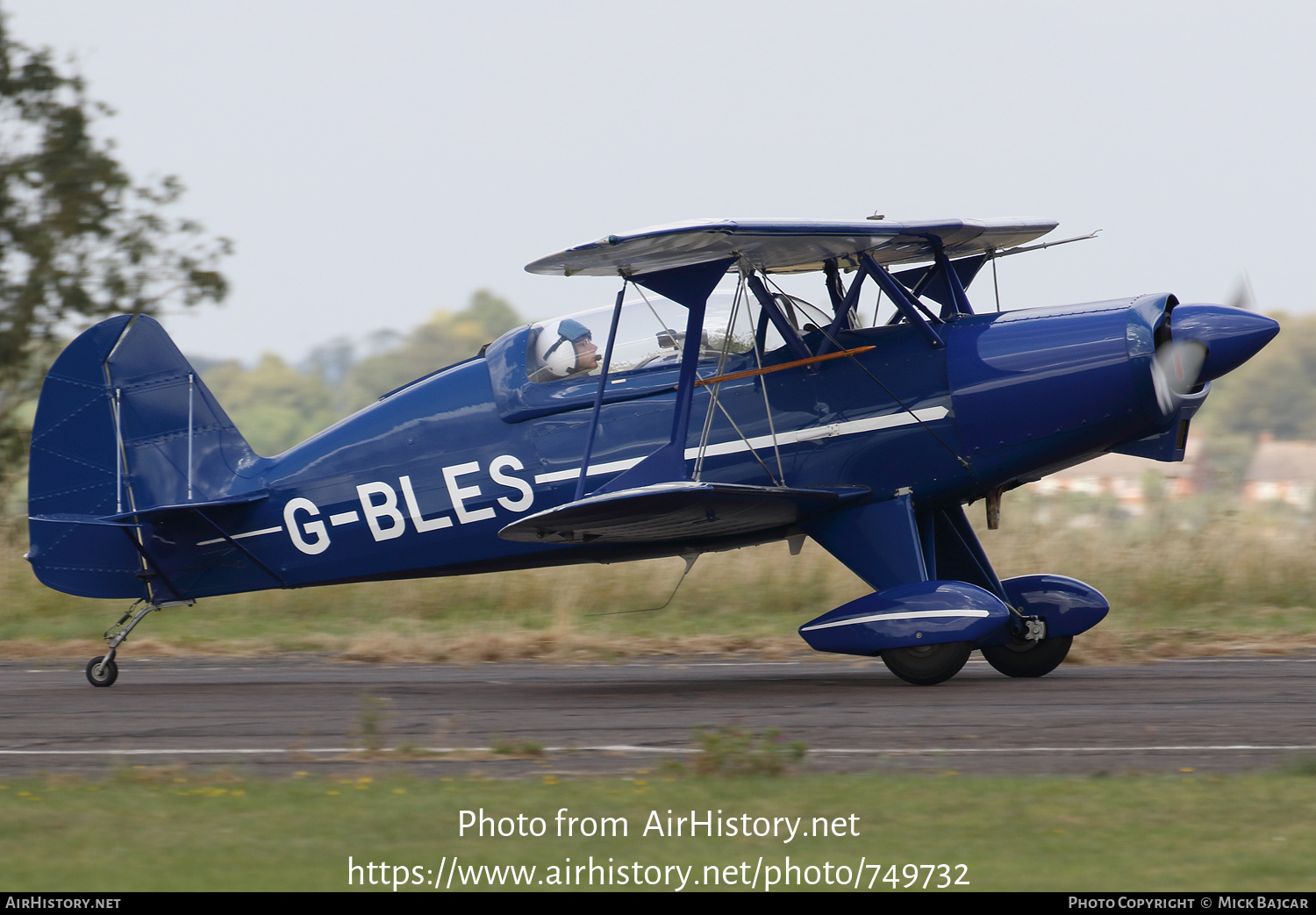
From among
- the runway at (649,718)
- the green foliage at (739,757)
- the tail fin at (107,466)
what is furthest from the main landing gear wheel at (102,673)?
the green foliage at (739,757)

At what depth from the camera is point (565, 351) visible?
391 inches

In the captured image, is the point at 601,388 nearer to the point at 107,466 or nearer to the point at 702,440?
the point at 702,440

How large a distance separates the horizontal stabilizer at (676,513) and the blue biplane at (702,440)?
0.09 feet

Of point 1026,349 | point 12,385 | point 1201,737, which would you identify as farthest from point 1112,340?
point 12,385

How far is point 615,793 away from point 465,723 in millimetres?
2673

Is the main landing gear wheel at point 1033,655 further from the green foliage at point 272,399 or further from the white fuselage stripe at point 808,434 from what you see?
the green foliage at point 272,399

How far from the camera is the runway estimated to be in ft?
21.7

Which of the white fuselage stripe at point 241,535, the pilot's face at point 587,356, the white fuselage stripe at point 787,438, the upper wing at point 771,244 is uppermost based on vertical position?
the upper wing at point 771,244

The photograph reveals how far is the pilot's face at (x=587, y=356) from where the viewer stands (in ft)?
32.4

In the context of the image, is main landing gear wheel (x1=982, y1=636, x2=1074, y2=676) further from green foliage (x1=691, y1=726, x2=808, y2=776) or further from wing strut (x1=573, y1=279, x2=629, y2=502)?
green foliage (x1=691, y1=726, x2=808, y2=776)

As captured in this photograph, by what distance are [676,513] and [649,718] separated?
1474 millimetres

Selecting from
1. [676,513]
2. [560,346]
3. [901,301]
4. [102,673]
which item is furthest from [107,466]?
[901,301]

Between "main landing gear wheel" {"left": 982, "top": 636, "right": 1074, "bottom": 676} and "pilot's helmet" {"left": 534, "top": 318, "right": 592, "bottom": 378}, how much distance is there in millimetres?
3801

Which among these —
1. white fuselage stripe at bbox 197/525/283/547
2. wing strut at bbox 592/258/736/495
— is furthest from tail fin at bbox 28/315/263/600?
wing strut at bbox 592/258/736/495
